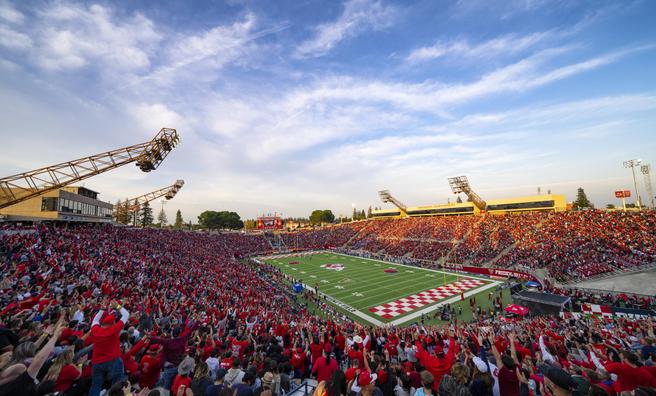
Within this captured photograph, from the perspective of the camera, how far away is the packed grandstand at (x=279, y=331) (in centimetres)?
387

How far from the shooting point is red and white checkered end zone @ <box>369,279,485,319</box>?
72.6ft

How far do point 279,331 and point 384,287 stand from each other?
21.8 meters

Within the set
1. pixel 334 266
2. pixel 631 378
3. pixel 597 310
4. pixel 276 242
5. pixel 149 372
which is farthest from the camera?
pixel 276 242

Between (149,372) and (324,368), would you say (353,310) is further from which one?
(149,372)

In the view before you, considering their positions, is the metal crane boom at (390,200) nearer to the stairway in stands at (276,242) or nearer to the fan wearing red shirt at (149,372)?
the stairway in stands at (276,242)

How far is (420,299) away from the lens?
24859 millimetres

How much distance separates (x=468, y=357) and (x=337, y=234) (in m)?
67.7

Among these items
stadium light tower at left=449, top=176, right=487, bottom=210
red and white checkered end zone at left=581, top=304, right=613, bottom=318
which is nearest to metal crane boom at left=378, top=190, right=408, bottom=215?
stadium light tower at left=449, top=176, right=487, bottom=210

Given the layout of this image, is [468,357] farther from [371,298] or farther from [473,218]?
[473,218]

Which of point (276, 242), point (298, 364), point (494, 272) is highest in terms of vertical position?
point (298, 364)

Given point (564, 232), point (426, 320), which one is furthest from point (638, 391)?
point (564, 232)

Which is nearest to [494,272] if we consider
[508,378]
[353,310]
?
[353,310]

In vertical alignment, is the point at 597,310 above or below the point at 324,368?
below

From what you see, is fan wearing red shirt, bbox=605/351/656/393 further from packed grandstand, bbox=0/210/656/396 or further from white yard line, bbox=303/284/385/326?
white yard line, bbox=303/284/385/326
